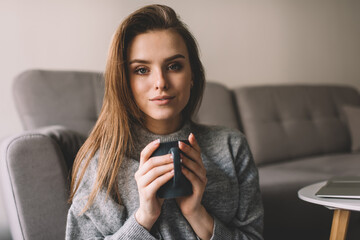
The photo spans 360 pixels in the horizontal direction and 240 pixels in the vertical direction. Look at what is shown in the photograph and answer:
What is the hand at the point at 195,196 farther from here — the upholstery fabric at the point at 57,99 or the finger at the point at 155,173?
the upholstery fabric at the point at 57,99

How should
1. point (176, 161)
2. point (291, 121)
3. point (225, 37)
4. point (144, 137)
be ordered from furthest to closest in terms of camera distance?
point (225, 37) → point (291, 121) → point (144, 137) → point (176, 161)

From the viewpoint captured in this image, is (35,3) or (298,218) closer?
(298,218)

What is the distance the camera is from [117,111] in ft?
2.99

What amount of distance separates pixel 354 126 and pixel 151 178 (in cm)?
189

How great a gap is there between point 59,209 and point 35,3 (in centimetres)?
120

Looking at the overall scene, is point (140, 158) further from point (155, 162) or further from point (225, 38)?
point (225, 38)

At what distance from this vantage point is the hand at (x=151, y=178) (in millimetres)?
722

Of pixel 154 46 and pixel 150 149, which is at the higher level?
pixel 154 46

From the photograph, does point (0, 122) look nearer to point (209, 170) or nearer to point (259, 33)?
point (209, 170)

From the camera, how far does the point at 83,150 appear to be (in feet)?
3.04

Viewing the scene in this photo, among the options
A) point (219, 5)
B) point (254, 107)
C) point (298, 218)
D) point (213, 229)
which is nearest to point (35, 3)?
point (219, 5)

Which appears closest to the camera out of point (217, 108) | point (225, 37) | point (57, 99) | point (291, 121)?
point (57, 99)

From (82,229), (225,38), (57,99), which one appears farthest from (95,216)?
(225,38)

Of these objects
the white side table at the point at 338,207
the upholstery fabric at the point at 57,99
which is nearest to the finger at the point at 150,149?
the white side table at the point at 338,207
